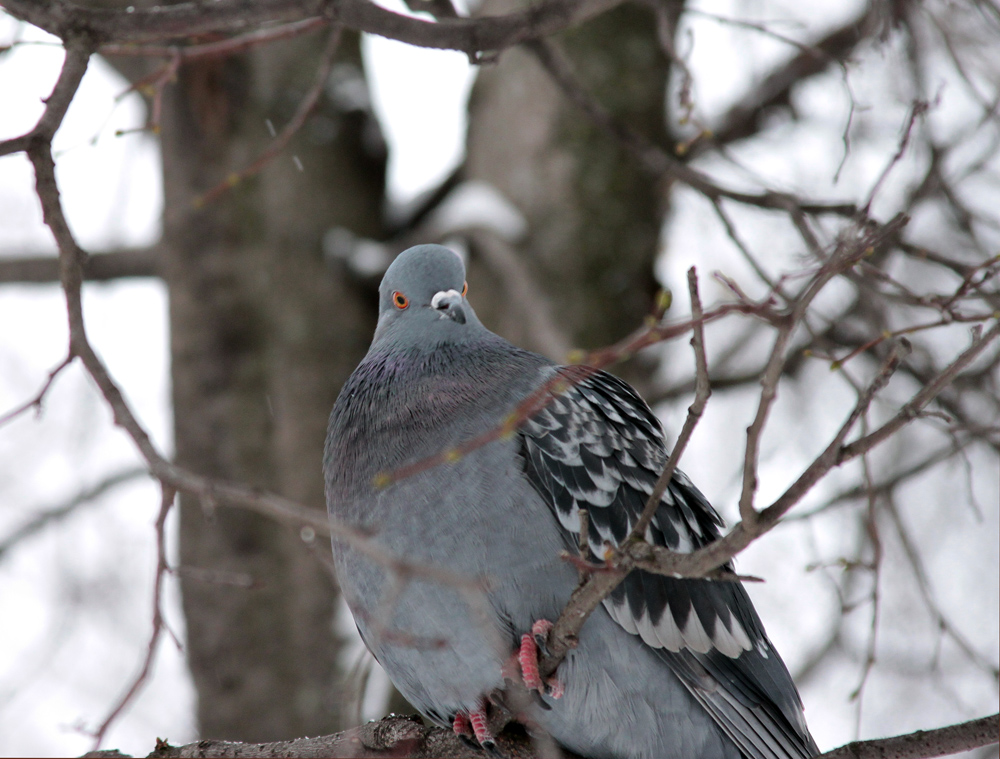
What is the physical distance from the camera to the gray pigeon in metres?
3.30

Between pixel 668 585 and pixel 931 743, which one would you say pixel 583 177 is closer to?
pixel 668 585

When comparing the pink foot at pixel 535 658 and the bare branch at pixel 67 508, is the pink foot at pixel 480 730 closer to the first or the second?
the pink foot at pixel 535 658

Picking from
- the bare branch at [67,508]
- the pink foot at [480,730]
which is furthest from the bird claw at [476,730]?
the bare branch at [67,508]

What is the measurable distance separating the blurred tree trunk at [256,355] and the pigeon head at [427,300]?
Result: 2459 mm

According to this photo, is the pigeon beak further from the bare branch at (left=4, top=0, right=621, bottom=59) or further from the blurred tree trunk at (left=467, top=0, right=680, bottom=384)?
the blurred tree trunk at (left=467, top=0, right=680, bottom=384)

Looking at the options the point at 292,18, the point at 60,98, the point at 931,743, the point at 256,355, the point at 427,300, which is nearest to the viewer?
the point at 931,743

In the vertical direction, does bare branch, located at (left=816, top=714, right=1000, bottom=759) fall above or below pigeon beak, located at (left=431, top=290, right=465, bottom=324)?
below

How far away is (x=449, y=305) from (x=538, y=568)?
4.25 ft

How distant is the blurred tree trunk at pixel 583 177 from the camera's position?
6.73 metres

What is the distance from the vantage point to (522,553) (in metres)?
3.33

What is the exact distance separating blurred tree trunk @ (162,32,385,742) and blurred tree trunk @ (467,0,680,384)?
4.03ft

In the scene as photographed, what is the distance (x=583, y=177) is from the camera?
22.9 ft

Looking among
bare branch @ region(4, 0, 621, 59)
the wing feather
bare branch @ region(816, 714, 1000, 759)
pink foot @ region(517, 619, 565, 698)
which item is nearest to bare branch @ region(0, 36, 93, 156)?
bare branch @ region(4, 0, 621, 59)

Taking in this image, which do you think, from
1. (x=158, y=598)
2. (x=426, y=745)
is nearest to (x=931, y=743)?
(x=426, y=745)
